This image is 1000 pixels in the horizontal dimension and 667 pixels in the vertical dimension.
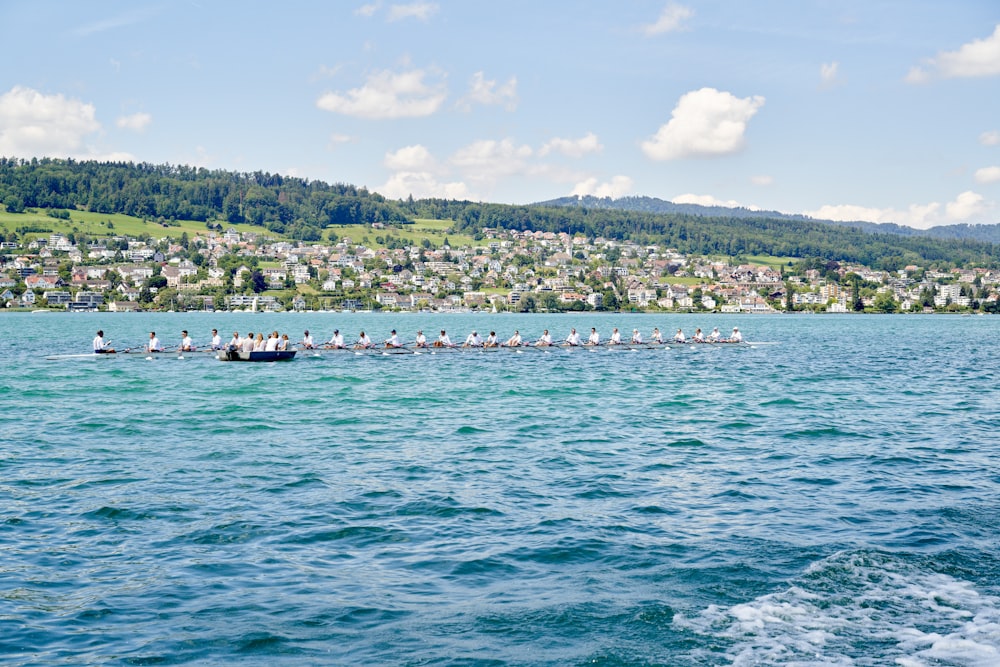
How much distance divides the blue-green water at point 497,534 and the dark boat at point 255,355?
1461 centimetres

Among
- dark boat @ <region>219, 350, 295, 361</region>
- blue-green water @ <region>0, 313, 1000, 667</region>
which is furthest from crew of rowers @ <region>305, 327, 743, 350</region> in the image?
blue-green water @ <region>0, 313, 1000, 667</region>

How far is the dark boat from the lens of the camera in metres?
43.0

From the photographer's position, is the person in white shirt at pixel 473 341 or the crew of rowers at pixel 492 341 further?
the person in white shirt at pixel 473 341

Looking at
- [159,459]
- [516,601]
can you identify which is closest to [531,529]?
[516,601]

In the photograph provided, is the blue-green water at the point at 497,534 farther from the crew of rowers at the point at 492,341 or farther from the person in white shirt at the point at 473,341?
the person in white shirt at the point at 473,341

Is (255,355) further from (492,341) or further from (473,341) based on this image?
(492,341)

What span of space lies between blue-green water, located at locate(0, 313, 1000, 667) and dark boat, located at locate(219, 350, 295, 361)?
14.6 meters

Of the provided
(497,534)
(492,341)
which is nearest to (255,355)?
(492,341)

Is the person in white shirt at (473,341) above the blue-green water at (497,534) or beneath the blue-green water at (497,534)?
above

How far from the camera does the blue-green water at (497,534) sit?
9.32 meters

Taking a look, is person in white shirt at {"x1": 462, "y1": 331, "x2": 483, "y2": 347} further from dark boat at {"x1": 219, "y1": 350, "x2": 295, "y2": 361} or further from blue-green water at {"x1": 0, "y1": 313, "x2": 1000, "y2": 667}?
blue-green water at {"x1": 0, "y1": 313, "x2": 1000, "y2": 667}

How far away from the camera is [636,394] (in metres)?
32.5

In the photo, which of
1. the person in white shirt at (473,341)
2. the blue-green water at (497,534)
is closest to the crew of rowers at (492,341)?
the person in white shirt at (473,341)

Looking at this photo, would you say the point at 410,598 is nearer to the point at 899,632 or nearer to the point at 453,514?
the point at 453,514
